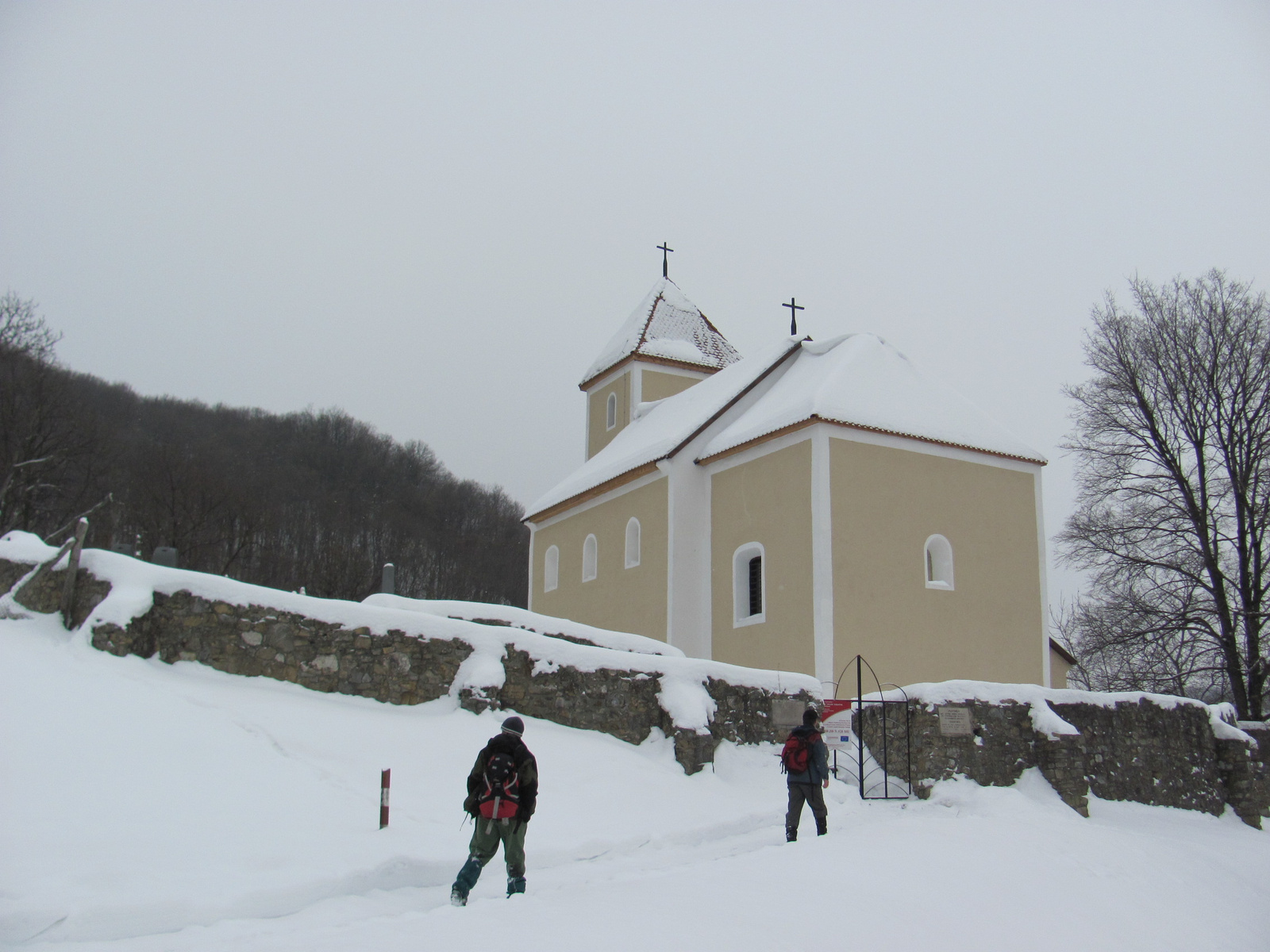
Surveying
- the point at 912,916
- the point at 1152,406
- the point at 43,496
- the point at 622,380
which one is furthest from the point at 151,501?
the point at 912,916

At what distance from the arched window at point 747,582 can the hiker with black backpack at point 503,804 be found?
13004 millimetres

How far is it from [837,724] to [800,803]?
8.68 feet

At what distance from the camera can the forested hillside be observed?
30312mm

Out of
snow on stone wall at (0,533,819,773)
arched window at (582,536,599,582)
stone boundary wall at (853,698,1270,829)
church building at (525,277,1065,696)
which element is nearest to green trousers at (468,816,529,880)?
snow on stone wall at (0,533,819,773)

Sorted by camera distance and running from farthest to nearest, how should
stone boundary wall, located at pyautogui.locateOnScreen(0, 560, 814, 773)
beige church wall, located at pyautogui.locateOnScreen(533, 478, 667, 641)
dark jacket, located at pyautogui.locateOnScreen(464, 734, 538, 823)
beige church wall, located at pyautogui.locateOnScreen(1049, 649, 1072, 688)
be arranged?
beige church wall, located at pyautogui.locateOnScreen(1049, 649, 1072, 688) → beige church wall, located at pyautogui.locateOnScreen(533, 478, 667, 641) → stone boundary wall, located at pyautogui.locateOnScreen(0, 560, 814, 773) → dark jacket, located at pyautogui.locateOnScreen(464, 734, 538, 823)

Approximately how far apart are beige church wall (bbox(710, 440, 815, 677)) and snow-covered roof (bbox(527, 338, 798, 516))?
1861mm

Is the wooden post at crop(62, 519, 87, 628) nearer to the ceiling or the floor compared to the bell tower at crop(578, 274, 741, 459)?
nearer to the floor

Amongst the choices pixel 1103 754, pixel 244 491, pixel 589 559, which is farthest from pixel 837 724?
pixel 244 491

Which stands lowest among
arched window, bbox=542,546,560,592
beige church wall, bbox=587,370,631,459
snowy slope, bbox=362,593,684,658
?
snowy slope, bbox=362,593,684,658

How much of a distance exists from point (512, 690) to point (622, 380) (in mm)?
21867

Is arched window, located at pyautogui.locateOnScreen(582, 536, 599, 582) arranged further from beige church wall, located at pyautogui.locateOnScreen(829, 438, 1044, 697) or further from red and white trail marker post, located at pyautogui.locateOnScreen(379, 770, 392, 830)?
red and white trail marker post, located at pyautogui.locateOnScreen(379, 770, 392, 830)

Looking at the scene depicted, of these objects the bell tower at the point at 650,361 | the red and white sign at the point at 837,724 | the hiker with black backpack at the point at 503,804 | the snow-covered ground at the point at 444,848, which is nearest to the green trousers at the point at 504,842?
the hiker with black backpack at the point at 503,804

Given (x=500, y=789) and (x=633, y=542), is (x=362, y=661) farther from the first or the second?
(x=633, y=542)

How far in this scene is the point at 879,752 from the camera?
42.5ft
